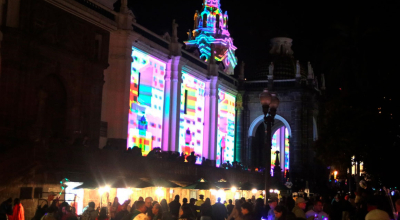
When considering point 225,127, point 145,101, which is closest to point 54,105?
point 145,101

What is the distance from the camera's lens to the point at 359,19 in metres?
27.3

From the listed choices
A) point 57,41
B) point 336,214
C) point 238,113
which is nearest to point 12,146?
point 57,41

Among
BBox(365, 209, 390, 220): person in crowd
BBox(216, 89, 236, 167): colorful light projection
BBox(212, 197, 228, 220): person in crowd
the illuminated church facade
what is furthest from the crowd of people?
BBox(216, 89, 236, 167): colorful light projection

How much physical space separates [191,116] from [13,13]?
22856 millimetres

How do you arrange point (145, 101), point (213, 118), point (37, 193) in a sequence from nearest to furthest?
point (37, 193)
point (145, 101)
point (213, 118)

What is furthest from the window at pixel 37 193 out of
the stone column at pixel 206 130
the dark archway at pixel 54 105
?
the stone column at pixel 206 130

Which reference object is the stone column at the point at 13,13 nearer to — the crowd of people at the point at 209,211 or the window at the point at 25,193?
the window at the point at 25,193

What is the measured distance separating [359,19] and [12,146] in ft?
56.8

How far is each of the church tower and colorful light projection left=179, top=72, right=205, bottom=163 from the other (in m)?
17.8

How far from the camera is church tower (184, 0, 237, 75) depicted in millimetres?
65875

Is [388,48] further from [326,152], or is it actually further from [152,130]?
[152,130]

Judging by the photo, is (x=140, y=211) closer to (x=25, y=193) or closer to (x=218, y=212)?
(x=218, y=212)

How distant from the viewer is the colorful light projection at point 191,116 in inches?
1783

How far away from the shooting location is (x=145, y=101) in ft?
129
